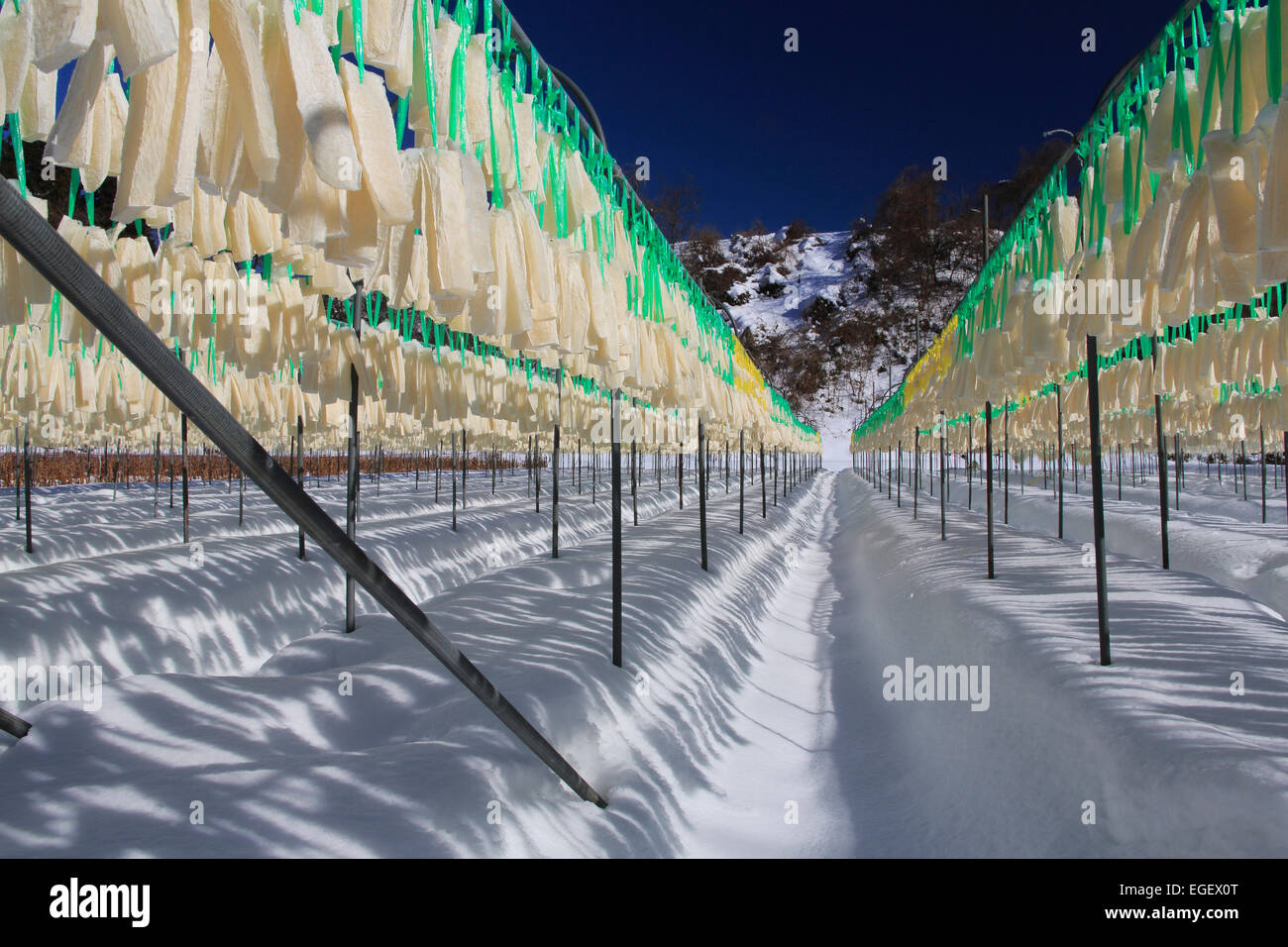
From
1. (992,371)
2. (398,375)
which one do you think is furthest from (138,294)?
(992,371)

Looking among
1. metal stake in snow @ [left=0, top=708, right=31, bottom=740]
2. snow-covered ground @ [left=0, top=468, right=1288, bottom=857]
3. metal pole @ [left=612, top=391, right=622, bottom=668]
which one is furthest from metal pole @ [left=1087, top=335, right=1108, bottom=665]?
metal stake in snow @ [left=0, top=708, right=31, bottom=740]

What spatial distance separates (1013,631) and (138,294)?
17.4 feet

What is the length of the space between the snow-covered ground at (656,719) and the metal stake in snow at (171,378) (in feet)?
2.70

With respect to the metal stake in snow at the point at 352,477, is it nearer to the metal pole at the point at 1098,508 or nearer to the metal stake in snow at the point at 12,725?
the metal stake in snow at the point at 12,725

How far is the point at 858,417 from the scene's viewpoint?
50906mm

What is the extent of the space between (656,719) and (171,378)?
297 centimetres

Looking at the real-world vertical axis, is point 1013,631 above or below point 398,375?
below

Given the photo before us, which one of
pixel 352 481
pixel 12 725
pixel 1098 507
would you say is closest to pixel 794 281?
pixel 352 481

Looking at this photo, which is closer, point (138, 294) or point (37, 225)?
point (37, 225)

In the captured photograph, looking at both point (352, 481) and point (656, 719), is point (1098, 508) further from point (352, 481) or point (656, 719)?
point (352, 481)

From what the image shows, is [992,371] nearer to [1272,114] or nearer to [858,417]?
[1272,114]

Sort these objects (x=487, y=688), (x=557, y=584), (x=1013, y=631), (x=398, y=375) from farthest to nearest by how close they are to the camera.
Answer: (x=557, y=584) < (x=398, y=375) < (x=1013, y=631) < (x=487, y=688)

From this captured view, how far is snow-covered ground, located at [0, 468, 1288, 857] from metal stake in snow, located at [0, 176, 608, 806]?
824 millimetres

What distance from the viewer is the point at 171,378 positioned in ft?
3.38
